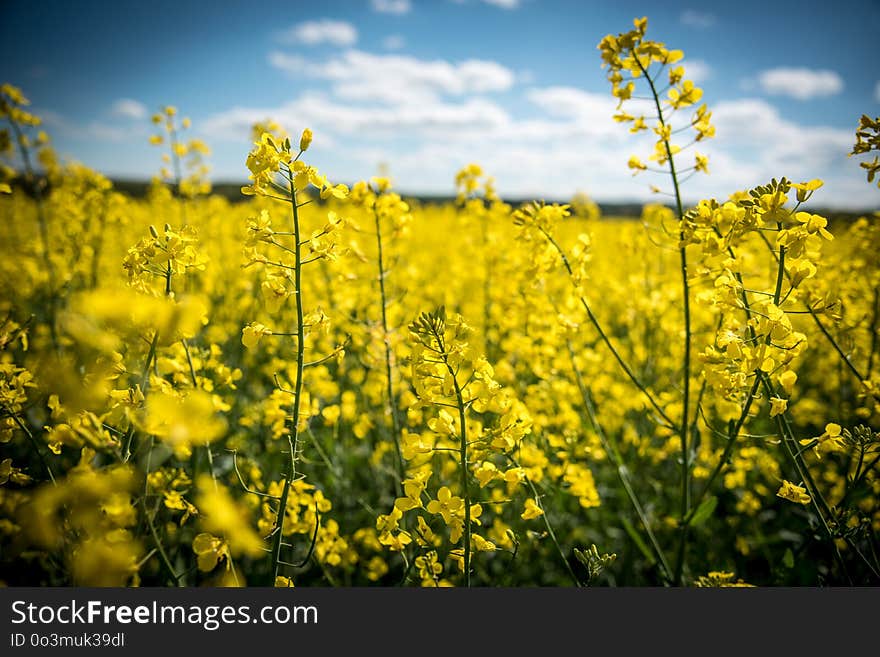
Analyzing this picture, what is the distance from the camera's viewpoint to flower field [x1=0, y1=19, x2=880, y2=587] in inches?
51.1

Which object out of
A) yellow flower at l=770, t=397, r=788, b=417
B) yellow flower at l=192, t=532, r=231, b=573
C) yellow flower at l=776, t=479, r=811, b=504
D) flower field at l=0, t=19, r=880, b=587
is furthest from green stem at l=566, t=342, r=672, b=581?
yellow flower at l=192, t=532, r=231, b=573

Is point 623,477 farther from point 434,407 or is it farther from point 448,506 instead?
point 448,506

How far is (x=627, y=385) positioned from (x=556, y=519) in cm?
133

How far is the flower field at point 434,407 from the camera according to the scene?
1.30 metres

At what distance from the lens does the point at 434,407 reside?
2.24 metres

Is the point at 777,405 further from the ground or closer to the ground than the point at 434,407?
Result: further from the ground

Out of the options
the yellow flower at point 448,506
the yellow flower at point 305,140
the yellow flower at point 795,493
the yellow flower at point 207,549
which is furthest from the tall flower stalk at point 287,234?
the yellow flower at point 795,493

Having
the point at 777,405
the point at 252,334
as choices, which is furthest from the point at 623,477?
the point at 252,334

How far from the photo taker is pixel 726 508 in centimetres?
354

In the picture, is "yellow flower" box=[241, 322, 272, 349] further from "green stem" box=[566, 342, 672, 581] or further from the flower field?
"green stem" box=[566, 342, 672, 581]

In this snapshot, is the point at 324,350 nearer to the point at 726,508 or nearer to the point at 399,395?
the point at 399,395

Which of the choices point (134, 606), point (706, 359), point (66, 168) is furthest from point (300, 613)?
point (66, 168)

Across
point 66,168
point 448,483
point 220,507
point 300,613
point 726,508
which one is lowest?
point 726,508

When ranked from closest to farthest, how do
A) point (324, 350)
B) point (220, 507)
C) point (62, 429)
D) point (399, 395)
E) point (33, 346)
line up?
point (220, 507) < point (62, 429) < point (399, 395) < point (324, 350) < point (33, 346)
